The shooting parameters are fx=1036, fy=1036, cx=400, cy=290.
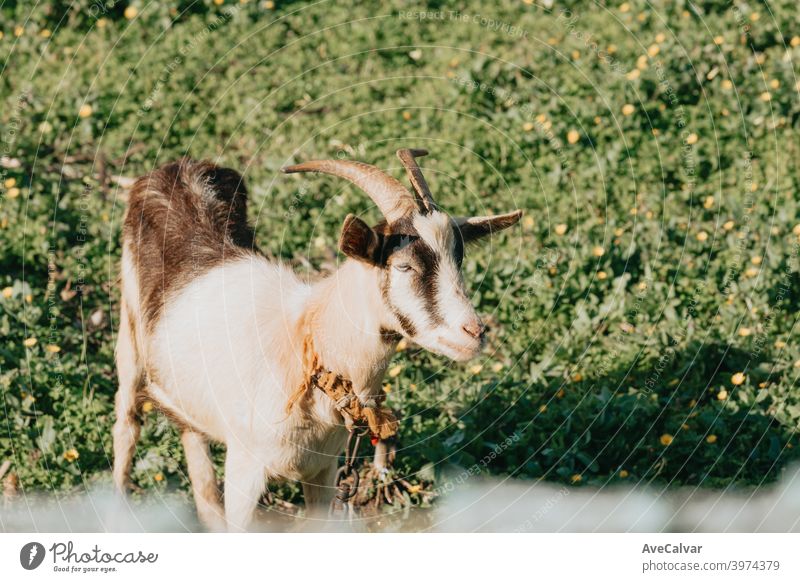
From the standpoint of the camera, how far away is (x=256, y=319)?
5.08m

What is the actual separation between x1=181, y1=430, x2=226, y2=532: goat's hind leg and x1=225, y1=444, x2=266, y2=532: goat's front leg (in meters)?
0.61

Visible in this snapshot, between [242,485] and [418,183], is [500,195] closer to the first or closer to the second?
[418,183]

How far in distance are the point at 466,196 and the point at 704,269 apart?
1935 millimetres

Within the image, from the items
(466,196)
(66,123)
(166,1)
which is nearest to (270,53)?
(166,1)

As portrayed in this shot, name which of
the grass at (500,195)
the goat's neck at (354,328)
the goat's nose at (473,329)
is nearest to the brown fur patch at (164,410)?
the grass at (500,195)

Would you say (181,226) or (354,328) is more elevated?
(181,226)

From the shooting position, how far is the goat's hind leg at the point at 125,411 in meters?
5.88

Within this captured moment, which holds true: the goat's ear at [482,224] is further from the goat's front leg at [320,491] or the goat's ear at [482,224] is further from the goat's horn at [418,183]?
the goat's front leg at [320,491]

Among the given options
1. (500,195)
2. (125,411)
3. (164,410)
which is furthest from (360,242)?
(500,195)

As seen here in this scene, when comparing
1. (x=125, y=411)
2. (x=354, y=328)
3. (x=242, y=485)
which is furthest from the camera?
(x=125, y=411)

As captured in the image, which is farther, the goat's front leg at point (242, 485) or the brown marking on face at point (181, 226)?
the brown marking on face at point (181, 226)

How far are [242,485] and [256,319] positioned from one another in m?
0.80

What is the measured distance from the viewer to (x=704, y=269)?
718 cm

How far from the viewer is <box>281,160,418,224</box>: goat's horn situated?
4430mm
